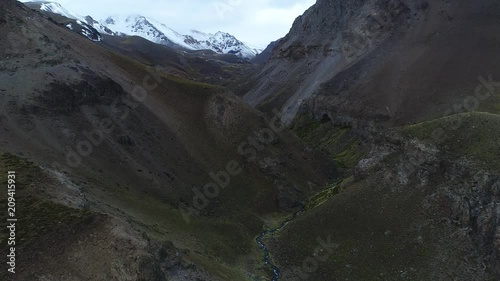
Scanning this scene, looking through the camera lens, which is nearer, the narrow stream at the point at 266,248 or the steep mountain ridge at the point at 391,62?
the narrow stream at the point at 266,248

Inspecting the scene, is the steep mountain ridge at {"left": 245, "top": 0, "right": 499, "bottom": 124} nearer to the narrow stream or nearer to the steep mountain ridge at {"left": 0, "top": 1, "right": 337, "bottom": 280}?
the steep mountain ridge at {"left": 0, "top": 1, "right": 337, "bottom": 280}

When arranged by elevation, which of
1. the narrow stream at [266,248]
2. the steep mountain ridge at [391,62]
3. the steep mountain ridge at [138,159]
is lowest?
the narrow stream at [266,248]

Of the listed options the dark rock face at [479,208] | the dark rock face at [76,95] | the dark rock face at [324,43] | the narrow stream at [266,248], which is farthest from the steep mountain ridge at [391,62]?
the dark rock face at [76,95]

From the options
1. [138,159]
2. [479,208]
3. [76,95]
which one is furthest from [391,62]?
[76,95]

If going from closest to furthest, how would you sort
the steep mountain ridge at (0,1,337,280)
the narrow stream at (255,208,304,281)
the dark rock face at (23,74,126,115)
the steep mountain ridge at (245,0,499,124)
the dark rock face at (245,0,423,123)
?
the steep mountain ridge at (0,1,337,280) < the narrow stream at (255,208,304,281) < the dark rock face at (23,74,126,115) < the steep mountain ridge at (245,0,499,124) < the dark rock face at (245,0,423,123)

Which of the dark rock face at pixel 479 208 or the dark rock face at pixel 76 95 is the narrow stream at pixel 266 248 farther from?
the dark rock face at pixel 76 95

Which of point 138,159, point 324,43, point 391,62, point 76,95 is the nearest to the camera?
point 138,159

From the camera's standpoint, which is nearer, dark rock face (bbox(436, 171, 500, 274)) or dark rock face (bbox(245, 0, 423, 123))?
dark rock face (bbox(436, 171, 500, 274))

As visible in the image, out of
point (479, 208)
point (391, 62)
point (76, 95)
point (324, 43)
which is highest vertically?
point (324, 43)

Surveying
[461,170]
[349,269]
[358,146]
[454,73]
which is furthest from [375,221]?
[454,73]

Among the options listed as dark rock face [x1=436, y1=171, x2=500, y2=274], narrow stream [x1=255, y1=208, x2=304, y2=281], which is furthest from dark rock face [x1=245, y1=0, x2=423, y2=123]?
dark rock face [x1=436, y1=171, x2=500, y2=274]

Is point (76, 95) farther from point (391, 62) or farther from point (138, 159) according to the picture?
point (391, 62)
